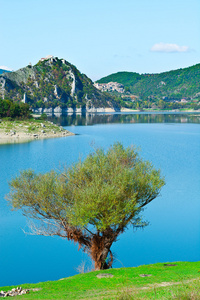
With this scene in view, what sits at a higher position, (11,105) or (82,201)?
(11,105)

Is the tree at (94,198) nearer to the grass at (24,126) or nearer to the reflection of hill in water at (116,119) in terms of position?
the grass at (24,126)

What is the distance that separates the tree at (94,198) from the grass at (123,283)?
85.0 inches

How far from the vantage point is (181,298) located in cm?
696

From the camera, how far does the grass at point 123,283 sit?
967 cm

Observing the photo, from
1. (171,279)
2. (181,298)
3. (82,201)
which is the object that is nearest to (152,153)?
(82,201)

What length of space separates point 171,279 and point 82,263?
6.33 meters

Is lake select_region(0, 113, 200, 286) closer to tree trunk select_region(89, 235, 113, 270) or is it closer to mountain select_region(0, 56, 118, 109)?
tree trunk select_region(89, 235, 113, 270)

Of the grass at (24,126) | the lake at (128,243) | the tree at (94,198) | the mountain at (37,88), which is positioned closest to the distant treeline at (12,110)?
the grass at (24,126)

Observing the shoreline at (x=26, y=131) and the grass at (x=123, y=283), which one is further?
the shoreline at (x=26, y=131)

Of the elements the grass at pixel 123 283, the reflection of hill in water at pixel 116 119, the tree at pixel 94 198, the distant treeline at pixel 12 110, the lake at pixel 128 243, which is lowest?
the lake at pixel 128 243

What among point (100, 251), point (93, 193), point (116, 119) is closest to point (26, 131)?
point (100, 251)

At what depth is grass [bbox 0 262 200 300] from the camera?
9672 mm

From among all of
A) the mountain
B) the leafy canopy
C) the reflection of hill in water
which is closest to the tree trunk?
the leafy canopy

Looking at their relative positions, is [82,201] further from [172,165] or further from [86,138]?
[86,138]
